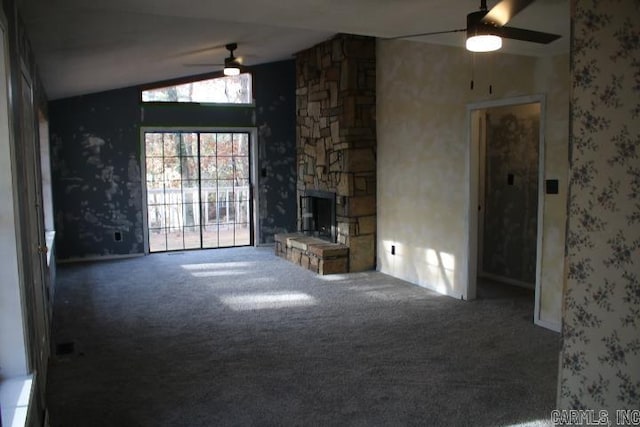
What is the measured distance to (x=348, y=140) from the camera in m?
6.54

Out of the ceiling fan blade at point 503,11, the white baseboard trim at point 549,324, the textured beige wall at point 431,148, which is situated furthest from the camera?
the textured beige wall at point 431,148

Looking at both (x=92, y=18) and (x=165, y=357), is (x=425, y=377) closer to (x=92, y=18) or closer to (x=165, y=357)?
(x=165, y=357)

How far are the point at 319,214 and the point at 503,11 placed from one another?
4870 millimetres

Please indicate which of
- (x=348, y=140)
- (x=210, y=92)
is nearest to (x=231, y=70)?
(x=348, y=140)

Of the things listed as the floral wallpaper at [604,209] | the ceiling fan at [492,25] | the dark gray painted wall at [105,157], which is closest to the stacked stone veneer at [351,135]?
the dark gray painted wall at [105,157]

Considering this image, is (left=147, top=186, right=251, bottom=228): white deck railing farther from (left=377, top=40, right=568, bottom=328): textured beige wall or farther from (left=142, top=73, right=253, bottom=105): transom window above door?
(left=377, top=40, right=568, bottom=328): textured beige wall

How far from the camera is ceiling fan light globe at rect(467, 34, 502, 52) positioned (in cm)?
300

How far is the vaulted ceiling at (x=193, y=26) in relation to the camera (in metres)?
3.08

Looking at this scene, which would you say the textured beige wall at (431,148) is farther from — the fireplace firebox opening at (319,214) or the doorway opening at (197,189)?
the doorway opening at (197,189)

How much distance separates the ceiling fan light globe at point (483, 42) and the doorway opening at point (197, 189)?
18.4ft

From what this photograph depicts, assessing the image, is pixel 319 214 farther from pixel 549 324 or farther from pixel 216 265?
pixel 549 324

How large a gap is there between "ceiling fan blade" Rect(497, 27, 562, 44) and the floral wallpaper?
4.20ft

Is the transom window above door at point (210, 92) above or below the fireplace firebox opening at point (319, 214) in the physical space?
above

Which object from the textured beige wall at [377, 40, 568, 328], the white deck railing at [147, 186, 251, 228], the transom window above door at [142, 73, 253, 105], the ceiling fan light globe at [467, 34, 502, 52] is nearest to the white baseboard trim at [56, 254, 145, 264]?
the white deck railing at [147, 186, 251, 228]
